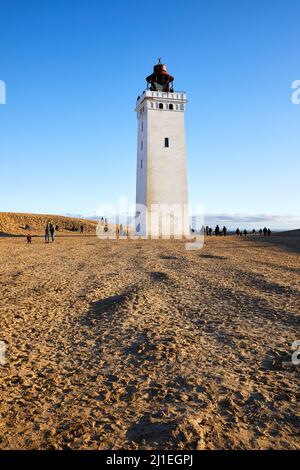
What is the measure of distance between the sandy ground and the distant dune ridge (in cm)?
3634

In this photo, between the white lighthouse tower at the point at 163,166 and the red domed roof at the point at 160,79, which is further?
the red domed roof at the point at 160,79

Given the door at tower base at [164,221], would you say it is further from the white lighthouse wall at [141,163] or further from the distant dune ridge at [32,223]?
the distant dune ridge at [32,223]

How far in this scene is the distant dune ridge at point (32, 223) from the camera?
46.0 m

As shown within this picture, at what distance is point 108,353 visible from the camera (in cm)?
583

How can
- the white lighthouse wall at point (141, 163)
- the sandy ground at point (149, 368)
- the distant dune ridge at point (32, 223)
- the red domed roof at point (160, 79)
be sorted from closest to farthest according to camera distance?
the sandy ground at point (149, 368) < the white lighthouse wall at point (141, 163) < the red domed roof at point (160, 79) < the distant dune ridge at point (32, 223)

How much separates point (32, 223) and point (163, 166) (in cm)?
2562

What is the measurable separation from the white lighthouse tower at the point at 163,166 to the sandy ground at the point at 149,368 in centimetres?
2871

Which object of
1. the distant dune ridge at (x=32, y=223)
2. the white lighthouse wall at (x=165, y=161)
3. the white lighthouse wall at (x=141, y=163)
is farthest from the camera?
the distant dune ridge at (x=32, y=223)

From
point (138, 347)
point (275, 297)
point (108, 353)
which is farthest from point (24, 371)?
point (275, 297)

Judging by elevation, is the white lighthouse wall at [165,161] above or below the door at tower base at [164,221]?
above

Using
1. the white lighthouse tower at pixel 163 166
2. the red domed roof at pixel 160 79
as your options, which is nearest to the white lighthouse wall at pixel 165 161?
the white lighthouse tower at pixel 163 166

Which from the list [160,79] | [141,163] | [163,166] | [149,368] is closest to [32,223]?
[141,163]

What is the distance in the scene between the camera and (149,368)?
5.23 metres

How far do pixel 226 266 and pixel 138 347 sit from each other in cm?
1059
